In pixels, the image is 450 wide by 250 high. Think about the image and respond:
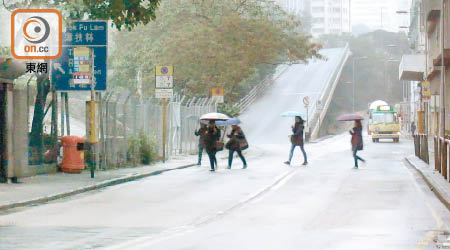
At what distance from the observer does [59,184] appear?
22.6 m

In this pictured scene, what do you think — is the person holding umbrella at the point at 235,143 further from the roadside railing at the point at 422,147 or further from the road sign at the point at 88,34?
the road sign at the point at 88,34

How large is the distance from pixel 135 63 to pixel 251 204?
39892 mm

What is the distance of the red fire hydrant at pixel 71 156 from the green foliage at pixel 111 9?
370cm

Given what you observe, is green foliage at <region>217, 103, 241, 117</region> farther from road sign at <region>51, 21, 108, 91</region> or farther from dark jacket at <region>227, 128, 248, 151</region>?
road sign at <region>51, 21, 108, 91</region>

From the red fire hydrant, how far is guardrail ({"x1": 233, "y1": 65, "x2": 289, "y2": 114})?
61279 mm

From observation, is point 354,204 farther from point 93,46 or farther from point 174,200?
point 93,46

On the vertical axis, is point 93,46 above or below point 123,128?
above

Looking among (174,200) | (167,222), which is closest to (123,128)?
(174,200)

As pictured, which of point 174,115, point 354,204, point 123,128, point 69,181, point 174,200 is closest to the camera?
point 354,204

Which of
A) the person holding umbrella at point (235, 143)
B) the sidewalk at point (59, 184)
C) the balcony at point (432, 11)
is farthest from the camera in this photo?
the balcony at point (432, 11)

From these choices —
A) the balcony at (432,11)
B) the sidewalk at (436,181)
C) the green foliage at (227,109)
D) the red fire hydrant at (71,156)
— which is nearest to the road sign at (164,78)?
the red fire hydrant at (71,156)

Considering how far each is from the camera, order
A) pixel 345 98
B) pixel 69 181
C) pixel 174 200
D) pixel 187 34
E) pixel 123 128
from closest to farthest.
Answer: pixel 174 200 < pixel 69 181 < pixel 123 128 < pixel 187 34 < pixel 345 98

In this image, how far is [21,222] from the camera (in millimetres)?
14938

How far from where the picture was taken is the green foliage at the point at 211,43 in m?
48.9
